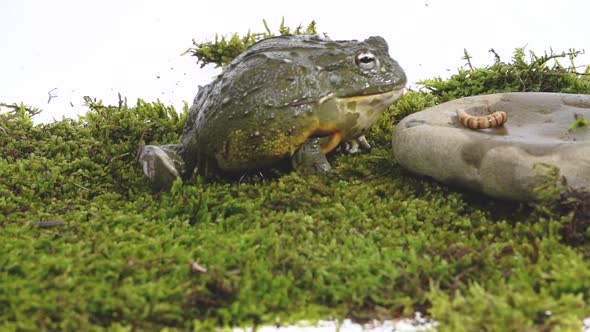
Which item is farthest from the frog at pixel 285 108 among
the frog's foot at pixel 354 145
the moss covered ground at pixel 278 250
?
the frog's foot at pixel 354 145

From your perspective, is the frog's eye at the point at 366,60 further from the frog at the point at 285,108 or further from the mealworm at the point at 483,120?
the mealworm at the point at 483,120

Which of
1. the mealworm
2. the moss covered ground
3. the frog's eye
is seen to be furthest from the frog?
the mealworm

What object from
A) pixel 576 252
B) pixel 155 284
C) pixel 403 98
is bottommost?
pixel 576 252

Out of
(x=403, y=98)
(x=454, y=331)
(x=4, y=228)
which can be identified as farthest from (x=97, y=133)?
(x=454, y=331)

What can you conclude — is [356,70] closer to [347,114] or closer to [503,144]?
[347,114]

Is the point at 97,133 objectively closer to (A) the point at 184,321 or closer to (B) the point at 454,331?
(A) the point at 184,321

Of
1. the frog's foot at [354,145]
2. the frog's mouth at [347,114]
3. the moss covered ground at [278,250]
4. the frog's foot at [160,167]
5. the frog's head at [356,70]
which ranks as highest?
Result: the frog's head at [356,70]

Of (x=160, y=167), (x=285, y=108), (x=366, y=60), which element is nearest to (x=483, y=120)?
(x=366, y=60)
